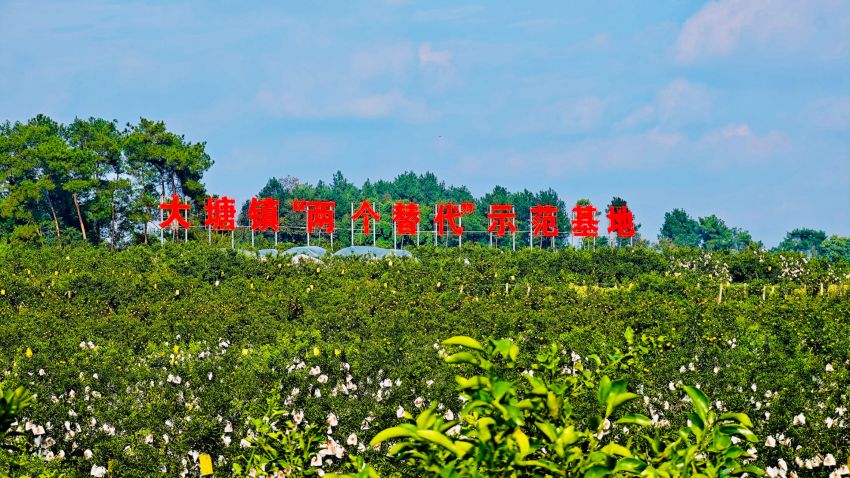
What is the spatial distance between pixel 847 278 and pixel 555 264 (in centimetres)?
883

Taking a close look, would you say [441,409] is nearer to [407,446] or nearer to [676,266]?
[407,446]

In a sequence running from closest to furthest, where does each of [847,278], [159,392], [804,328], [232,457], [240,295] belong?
[232,457] → [159,392] → [804,328] → [240,295] → [847,278]

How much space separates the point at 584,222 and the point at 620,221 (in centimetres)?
155

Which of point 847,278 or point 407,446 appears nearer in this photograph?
point 407,446

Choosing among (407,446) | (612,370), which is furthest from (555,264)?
(407,446)

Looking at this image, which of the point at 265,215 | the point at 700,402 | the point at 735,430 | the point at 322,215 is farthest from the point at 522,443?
the point at 322,215

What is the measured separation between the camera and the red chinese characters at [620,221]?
4172cm

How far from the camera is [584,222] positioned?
140 ft

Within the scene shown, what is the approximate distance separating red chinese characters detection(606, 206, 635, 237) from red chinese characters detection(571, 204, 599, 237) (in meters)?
0.67

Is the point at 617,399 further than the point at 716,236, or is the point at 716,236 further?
the point at 716,236

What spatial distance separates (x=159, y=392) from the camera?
898 cm

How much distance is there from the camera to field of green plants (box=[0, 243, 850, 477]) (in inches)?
128

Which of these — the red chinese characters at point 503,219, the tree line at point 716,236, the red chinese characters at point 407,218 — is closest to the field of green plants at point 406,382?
the red chinese characters at point 407,218

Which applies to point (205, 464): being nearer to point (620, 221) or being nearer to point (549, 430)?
point (549, 430)
